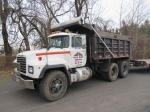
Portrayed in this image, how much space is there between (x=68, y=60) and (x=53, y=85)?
45.5 inches

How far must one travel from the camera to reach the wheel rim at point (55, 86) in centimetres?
426

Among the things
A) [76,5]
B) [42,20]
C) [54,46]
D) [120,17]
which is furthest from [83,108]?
[120,17]

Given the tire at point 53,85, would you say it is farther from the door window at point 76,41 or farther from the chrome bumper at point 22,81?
the door window at point 76,41

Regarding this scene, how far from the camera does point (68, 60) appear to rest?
16.0 feet

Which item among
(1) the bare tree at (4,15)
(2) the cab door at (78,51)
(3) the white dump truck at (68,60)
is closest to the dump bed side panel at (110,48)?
(3) the white dump truck at (68,60)

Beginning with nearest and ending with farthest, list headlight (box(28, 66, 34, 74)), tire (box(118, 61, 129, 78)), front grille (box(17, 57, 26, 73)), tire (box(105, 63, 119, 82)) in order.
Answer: headlight (box(28, 66, 34, 74)), front grille (box(17, 57, 26, 73)), tire (box(105, 63, 119, 82)), tire (box(118, 61, 129, 78))

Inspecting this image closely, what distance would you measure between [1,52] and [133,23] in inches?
695

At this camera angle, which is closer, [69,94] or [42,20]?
[69,94]

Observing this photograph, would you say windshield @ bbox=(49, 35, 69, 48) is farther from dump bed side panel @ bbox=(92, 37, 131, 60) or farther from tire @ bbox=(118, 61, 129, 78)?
tire @ bbox=(118, 61, 129, 78)

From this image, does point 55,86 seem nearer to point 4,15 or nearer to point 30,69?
point 30,69

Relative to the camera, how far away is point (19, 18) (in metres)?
10.3

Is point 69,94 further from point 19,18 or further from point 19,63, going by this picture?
point 19,18

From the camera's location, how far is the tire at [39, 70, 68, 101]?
4043 mm

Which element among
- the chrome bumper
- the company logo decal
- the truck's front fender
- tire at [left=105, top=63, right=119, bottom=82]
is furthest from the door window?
tire at [left=105, top=63, right=119, bottom=82]
